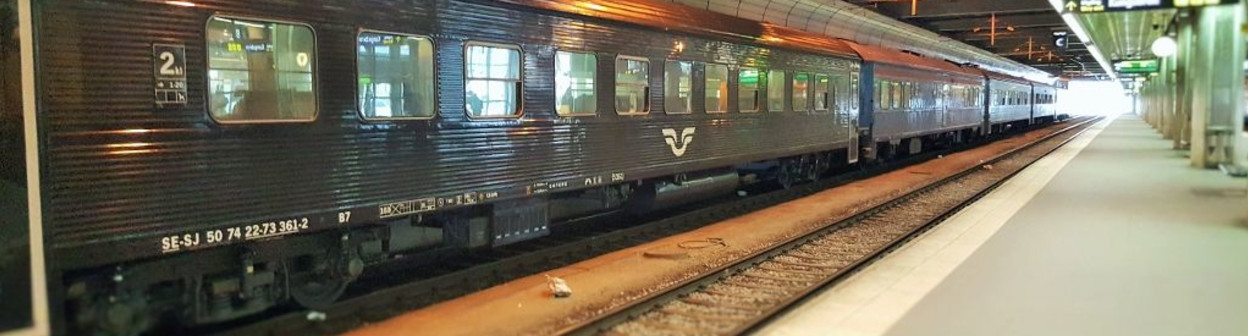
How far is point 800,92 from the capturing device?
14570mm

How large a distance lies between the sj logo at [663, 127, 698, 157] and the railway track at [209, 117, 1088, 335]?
3.38 ft

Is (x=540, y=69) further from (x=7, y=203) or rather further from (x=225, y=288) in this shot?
(x=7, y=203)

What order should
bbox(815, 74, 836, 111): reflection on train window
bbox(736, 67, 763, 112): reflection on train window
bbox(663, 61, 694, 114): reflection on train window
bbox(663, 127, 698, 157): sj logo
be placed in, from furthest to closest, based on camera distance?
bbox(815, 74, 836, 111): reflection on train window < bbox(736, 67, 763, 112): reflection on train window < bbox(663, 127, 698, 157): sj logo < bbox(663, 61, 694, 114): reflection on train window

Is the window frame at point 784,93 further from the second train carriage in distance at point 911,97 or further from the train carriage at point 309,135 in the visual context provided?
the second train carriage in distance at point 911,97

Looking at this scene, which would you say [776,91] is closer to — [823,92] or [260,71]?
[823,92]

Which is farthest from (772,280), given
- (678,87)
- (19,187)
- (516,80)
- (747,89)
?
(19,187)

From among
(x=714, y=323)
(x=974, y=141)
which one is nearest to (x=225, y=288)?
(x=714, y=323)

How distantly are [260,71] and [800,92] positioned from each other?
10.2 meters

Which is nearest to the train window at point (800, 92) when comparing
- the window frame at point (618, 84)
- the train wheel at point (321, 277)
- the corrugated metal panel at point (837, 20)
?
the corrugated metal panel at point (837, 20)

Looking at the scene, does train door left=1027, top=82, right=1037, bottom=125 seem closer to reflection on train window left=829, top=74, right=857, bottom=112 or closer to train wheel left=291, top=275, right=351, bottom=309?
reflection on train window left=829, top=74, right=857, bottom=112

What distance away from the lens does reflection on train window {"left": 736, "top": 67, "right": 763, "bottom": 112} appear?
41.2ft

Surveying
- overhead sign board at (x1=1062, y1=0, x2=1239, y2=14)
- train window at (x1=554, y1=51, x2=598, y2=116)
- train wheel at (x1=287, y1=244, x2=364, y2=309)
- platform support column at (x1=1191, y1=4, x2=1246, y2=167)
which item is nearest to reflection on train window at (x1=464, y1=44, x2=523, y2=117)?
train window at (x1=554, y1=51, x2=598, y2=116)

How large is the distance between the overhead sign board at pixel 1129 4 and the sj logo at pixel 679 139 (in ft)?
33.5

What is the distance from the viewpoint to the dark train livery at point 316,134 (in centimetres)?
506
